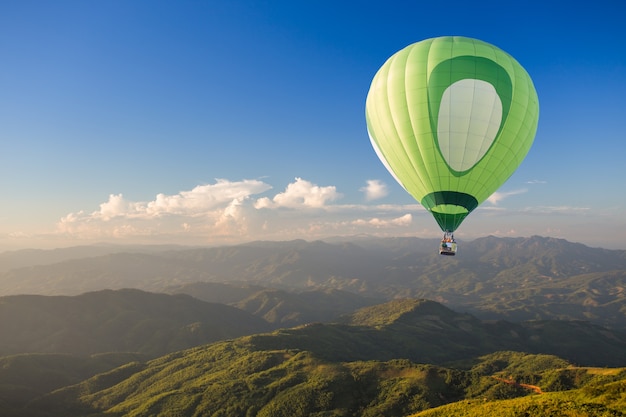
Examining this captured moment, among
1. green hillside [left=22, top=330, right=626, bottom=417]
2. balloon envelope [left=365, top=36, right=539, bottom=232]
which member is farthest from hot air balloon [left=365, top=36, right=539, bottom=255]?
green hillside [left=22, top=330, right=626, bottom=417]

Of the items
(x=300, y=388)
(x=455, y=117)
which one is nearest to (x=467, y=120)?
(x=455, y=117)

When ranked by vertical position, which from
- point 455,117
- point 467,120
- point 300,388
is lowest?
point 300,388

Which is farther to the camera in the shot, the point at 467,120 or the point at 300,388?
the point at 300,388

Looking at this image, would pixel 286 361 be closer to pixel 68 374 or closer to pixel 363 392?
pixel 363 392

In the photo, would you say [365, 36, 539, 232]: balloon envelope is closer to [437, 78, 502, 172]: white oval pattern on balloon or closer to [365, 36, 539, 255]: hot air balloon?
[437, 78, 502, 172]: white oval pattern on balloon

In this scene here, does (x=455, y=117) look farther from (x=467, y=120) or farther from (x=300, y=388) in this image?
(x=300, y=388)

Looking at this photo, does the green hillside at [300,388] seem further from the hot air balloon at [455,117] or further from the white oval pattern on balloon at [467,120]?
the white oval pattern on balloon at [467,120]

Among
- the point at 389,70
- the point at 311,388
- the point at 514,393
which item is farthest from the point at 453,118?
the point at 311,388
